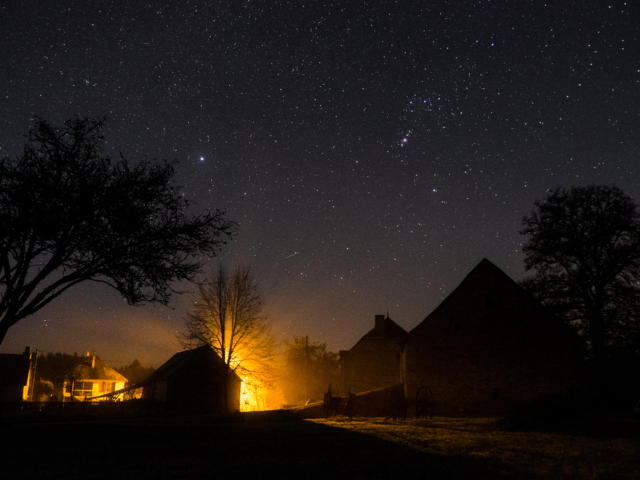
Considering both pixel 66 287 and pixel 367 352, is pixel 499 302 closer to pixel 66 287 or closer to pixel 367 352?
pixel 367 352

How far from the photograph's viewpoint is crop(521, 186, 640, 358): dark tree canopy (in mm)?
31094

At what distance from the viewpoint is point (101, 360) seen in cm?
8406

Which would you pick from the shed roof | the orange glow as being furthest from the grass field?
the shed roof

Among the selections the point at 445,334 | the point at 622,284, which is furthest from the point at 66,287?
the point at 622,284

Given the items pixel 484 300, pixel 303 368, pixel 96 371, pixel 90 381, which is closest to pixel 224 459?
pixel 484 300

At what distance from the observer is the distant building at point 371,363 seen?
47156mm

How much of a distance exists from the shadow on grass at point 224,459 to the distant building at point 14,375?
197 feet

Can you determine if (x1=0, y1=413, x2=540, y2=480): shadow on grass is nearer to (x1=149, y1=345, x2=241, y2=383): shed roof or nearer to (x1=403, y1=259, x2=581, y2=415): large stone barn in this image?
(x1=403, y1=259, x2=581, y2=415): large stone barn

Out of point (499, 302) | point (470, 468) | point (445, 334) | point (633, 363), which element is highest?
point (499, 302)

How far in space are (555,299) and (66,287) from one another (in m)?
31.1

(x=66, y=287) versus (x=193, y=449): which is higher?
(x=66, y=287)

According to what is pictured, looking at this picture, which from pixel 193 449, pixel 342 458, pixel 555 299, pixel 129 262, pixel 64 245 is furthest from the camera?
pixel 555 299

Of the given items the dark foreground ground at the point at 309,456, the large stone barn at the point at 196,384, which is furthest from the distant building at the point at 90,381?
the dark foreground ground at the point at 309,456

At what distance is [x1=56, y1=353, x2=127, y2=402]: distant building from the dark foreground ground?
230 feet
